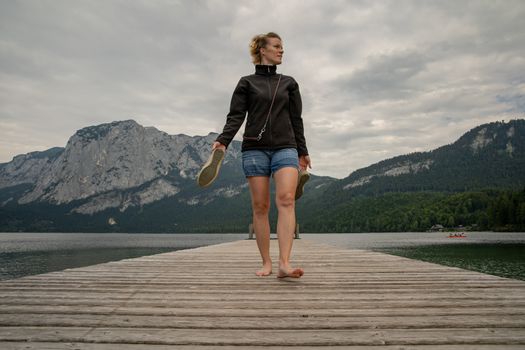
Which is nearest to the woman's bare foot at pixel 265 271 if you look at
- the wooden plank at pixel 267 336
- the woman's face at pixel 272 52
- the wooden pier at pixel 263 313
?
the wooden pier at pixel 263 313

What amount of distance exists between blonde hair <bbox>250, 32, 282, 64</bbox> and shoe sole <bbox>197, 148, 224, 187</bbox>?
131 centimetres

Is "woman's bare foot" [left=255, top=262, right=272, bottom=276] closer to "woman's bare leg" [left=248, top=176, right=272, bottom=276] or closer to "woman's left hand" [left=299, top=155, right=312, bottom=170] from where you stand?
"woman's bare leg" [left=248, top=176, right=272, bottom=276]

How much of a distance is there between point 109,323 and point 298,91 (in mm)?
3278

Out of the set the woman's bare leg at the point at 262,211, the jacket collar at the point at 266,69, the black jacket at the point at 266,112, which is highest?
the jacket collar at the point at 266,69

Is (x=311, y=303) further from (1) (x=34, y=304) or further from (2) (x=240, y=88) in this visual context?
(2) (x=240, y=88)

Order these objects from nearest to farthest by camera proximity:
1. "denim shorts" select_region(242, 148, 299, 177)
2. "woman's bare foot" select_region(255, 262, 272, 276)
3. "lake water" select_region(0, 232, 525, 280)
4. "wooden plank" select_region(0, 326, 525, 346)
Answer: "wooden plank" select_region(0, 326, 525, 346)
"denim shorts" select_region(242, 148, 299, 177)
"woman's bare foot" select_region(255, 262, 272, 276)
"lake water" select_region(0, 232, 525, 280)

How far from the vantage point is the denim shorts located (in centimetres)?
428

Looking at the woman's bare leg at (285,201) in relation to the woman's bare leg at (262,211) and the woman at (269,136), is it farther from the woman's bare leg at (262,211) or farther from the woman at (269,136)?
the woman's bare leg at (262,211)

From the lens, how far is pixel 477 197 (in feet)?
492

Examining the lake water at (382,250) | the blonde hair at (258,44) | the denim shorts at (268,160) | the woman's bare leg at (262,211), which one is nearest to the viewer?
the denim shorts at (268,160)

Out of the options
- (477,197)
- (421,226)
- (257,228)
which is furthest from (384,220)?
(257,228)

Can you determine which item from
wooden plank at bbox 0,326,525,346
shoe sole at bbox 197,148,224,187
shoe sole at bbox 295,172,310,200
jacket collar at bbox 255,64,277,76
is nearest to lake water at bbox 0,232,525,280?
shoe sole at bbox 295,172,310,200

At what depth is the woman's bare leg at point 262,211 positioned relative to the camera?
4419mm

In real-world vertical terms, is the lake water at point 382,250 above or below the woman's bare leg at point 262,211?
below
